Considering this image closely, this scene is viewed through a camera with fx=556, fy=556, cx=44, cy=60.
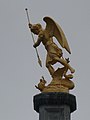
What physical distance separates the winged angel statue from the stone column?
110 centimetres

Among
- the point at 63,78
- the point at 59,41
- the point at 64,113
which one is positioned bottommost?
the point at 64,113

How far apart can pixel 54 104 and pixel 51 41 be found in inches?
95.3

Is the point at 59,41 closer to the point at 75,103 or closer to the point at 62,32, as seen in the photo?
the point at 62,32

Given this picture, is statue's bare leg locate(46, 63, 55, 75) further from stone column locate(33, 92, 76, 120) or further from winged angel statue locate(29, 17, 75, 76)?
stone column locate(33, 92, 76, 120)

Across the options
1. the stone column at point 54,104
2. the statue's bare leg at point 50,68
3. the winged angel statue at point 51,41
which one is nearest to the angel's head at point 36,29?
the winged angel statue at point 51,41

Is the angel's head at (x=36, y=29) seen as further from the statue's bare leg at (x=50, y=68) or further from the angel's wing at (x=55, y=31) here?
the statue's bare leg at (x=50, y=68)

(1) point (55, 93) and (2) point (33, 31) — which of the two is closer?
(1) point (55, 93)

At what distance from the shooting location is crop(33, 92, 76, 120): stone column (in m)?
18.2

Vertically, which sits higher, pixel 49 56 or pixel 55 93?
pixel 49 56

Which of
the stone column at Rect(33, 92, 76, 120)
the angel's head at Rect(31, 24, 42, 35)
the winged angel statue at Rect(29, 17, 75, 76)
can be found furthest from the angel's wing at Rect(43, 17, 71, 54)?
the stone column at Rect(33, 92, 76, 120)

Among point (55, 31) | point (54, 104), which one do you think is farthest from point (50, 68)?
Result: point (54, 104)

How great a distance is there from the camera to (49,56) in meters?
19.3

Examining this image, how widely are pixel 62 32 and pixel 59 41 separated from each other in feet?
1.10


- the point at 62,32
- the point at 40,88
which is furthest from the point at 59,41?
the point at 40,88
